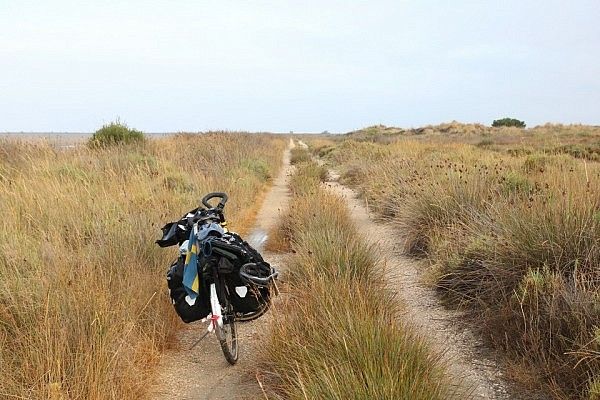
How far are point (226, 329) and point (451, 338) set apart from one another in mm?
2022

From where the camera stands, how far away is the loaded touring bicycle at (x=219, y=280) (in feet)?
11.9

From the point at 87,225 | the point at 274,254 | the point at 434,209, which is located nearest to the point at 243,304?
the point at 87,225

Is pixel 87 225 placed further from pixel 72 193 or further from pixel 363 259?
pixel 363 259

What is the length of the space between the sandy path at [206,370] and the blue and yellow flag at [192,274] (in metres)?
0.70

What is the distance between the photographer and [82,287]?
369 centimetres

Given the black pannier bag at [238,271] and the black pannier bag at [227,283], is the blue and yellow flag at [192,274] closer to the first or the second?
the black pannier bag at [227,283]

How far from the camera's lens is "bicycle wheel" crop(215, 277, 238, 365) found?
387 centimetres

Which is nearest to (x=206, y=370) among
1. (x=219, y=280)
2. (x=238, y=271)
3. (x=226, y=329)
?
(x=226, y=329)

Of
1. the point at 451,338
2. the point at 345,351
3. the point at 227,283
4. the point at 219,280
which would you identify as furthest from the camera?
the point at 451,338

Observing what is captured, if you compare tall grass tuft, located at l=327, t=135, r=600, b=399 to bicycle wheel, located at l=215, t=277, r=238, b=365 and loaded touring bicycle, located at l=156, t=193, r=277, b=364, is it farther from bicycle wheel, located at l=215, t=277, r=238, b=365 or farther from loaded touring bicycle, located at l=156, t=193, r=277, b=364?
bicycle wheel, located at l=215, t=277, r=238, b=365

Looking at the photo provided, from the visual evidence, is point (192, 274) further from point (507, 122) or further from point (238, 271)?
point (507, 122)

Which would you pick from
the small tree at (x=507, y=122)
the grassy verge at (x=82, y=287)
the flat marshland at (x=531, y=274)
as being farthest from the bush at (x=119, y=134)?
the small tree at (x=507, y=122)

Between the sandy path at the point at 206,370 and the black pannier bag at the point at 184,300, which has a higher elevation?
the black pannier bag at the point at 184,300

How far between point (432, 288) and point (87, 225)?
414cm
